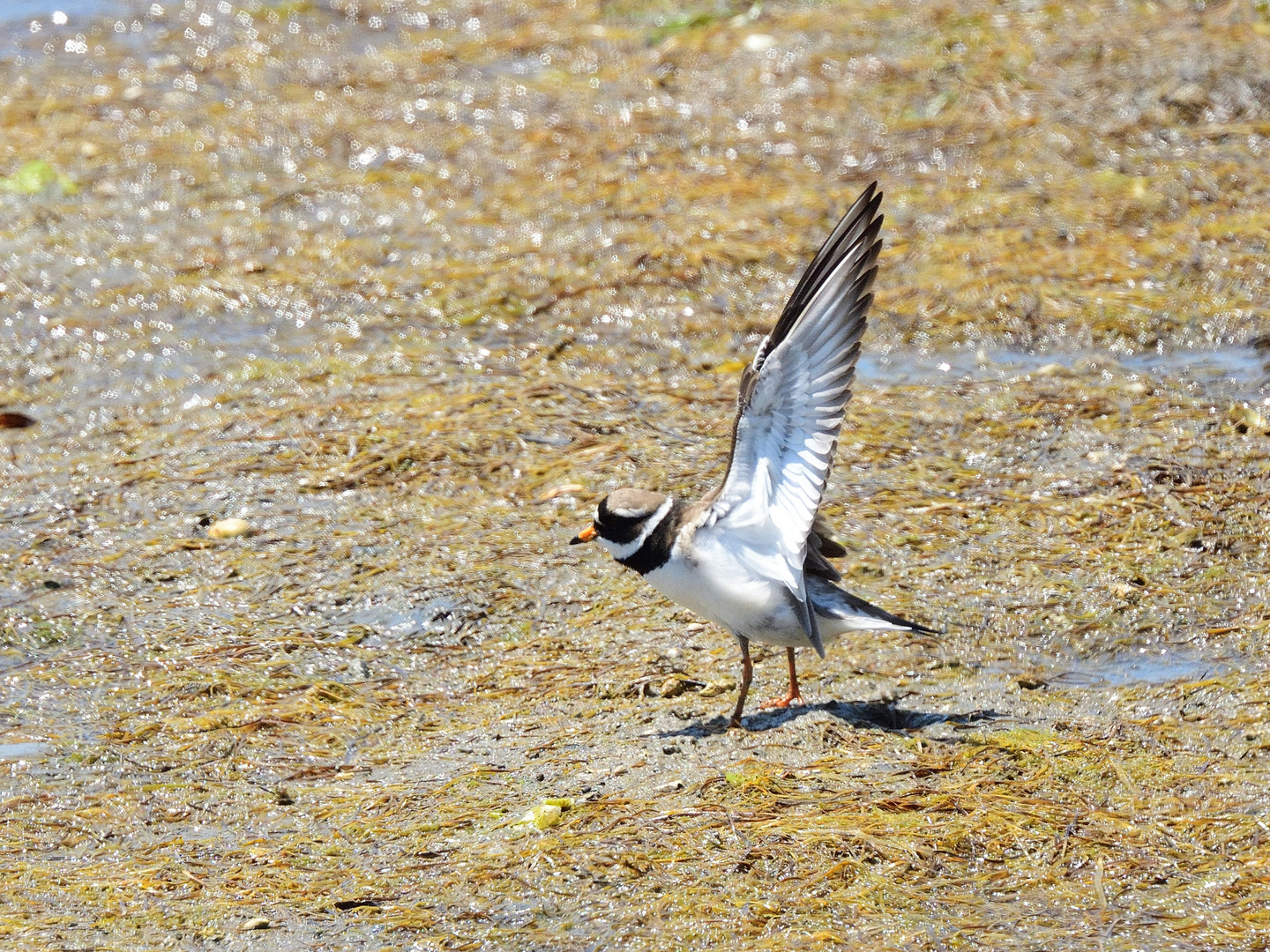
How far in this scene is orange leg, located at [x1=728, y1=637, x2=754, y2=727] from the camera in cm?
526

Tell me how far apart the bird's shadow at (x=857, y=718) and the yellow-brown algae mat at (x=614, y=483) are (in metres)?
0.03

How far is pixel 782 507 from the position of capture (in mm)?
5199

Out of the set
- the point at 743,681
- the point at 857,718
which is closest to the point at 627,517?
the point at 743,681

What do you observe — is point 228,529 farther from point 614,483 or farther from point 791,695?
point 791,695

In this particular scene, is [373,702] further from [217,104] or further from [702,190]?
[217,104]

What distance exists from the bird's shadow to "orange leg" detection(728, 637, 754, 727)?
0.13 feet

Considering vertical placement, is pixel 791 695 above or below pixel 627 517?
below

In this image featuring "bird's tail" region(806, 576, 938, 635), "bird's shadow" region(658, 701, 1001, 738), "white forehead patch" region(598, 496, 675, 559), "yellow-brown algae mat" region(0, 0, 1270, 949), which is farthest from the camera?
"white forehead patch" region(598, 496, 675, 559)

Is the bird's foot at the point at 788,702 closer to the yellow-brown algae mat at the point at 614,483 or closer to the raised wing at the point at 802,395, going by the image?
the yellow-brown algae mat at the point at 614,483

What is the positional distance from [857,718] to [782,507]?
0.78m

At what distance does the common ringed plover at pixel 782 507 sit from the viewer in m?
4.95

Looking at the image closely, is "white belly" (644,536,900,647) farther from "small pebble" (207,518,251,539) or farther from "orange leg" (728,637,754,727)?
"small pebble" (207,518,251,539)

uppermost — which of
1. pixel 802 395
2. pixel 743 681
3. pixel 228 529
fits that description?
pixel 802 395

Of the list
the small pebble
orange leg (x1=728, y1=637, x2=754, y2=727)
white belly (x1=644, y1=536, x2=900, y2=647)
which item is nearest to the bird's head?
white belly (x1=644, y1=536, x2=900, y2=647)
